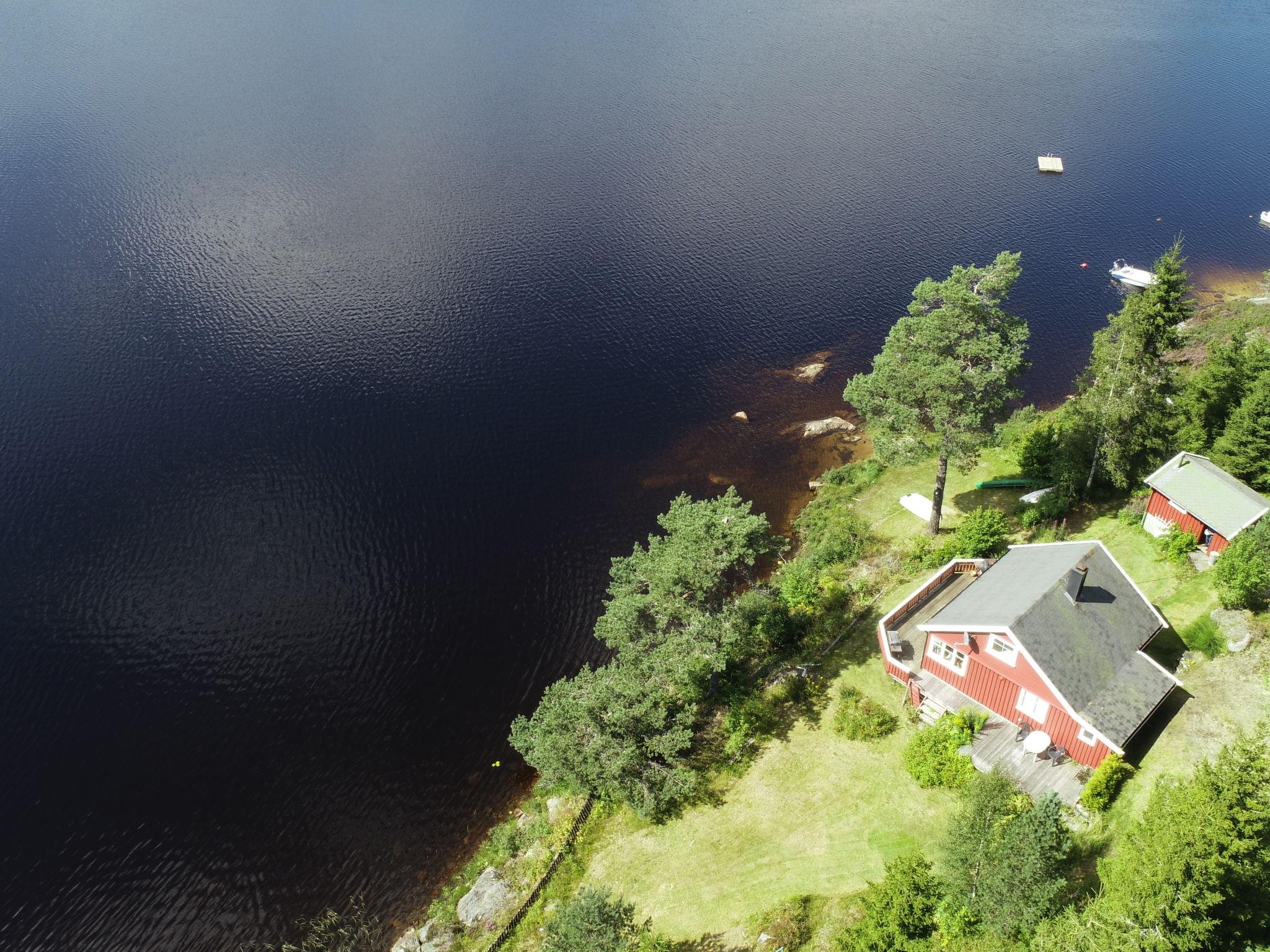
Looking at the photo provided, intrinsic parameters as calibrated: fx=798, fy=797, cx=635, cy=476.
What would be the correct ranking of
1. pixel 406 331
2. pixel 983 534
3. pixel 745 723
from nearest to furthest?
pixel 745 723 → pixel 983 534 → pixel 406 331

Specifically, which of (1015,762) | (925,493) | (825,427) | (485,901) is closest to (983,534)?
(925,493)

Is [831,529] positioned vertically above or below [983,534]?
below

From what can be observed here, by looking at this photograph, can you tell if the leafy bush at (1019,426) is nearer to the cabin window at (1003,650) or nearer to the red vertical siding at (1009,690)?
the red vertical siding at (1009,690)

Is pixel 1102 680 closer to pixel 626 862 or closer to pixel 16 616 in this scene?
pixel 626 862

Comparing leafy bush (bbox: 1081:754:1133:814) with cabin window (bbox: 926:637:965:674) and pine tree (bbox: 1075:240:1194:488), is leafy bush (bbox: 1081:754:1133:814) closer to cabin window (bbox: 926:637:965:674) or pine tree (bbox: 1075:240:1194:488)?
cabin window (bbox: 926:637:965:674)

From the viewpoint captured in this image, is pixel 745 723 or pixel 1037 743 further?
pixel 745 723

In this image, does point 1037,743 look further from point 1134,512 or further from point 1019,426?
point 1019,426

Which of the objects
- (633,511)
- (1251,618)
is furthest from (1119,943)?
(633,511)
